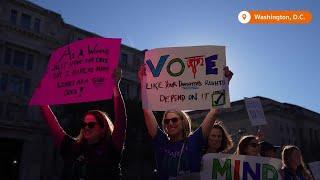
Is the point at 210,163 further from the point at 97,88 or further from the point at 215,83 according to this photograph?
the point at 97,88

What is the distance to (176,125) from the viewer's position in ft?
15.6

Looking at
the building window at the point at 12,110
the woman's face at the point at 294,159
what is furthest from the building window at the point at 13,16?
the woman's face at the point at 294,159

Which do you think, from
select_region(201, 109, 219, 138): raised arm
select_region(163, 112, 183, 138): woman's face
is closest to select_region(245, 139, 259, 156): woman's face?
select_region(201, 109, 219, 138): raised arm

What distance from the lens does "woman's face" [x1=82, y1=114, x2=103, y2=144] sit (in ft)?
14.3

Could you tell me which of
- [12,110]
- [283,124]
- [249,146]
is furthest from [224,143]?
[283,124]

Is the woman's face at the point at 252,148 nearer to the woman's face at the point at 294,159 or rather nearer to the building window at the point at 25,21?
the woman's face at the point at 294,159

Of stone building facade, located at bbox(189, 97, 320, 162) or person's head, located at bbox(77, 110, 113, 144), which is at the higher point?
stone building facade, located at bbox(189, 97, 320, 162)

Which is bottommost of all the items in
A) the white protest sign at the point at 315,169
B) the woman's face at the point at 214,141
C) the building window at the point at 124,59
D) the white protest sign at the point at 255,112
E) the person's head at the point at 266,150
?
the white protest sign at the point at 315,169

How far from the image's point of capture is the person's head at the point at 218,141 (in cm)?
537

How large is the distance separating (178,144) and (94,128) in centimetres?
89

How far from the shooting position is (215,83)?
5270 millimetres

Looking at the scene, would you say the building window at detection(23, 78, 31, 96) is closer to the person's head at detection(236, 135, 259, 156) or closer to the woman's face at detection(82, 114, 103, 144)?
the person's head at detection(236, 135, 259, 156)

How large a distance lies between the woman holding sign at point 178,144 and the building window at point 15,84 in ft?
124

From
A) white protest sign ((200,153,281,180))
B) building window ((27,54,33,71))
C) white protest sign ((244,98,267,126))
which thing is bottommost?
white protest sign ((200,153,281,180))
